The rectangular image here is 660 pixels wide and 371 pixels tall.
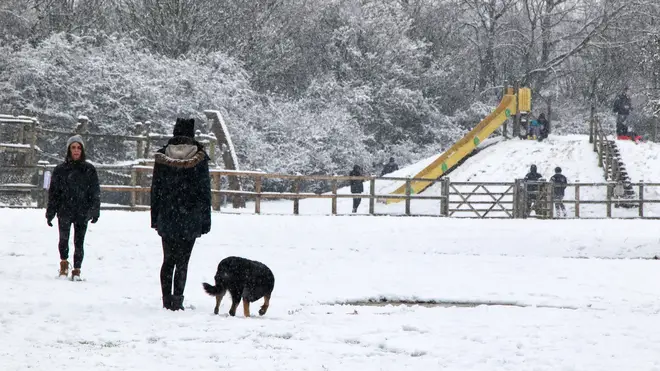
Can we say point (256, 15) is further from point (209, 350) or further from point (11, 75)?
point (209, 350)

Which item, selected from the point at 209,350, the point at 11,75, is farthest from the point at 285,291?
the point at 11,75

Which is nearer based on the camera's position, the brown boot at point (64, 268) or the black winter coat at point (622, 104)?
the brown boot at point (64, 268)

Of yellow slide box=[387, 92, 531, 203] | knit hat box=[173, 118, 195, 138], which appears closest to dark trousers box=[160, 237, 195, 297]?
knit hat box=[173, 118, 195, 138]

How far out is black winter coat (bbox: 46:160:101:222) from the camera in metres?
11.5

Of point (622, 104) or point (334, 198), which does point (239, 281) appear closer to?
point (334, 198)

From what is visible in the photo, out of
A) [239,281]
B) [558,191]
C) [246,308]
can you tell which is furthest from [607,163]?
[239,281]

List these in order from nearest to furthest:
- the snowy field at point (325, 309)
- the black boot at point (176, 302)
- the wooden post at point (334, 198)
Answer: the snowy field at point (325, 309), the black boot at point (176, 302), the wooden post at point (334, 198)

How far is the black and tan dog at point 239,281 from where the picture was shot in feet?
31.2

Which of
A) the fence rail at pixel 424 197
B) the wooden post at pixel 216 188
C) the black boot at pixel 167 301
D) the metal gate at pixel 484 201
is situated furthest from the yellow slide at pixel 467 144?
the black boot at pixel 167 301

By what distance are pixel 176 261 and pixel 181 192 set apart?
63cm

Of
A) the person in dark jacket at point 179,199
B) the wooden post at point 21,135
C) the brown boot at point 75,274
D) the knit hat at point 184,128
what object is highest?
the wooden post at point 21,135

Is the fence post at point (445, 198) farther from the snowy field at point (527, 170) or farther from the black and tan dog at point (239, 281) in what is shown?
the black and tan dog at point (239, 281)

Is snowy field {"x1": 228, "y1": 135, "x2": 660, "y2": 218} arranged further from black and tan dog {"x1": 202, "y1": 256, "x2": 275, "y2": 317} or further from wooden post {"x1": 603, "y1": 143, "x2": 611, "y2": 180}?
black and tan dog {"x1": 202, "y1": 256, "x2": 275, "y2": 317}

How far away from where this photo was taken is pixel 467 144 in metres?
36.7
